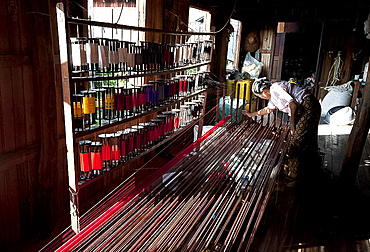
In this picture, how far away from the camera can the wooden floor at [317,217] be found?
256 cm

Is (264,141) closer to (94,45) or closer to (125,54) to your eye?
(125,54)

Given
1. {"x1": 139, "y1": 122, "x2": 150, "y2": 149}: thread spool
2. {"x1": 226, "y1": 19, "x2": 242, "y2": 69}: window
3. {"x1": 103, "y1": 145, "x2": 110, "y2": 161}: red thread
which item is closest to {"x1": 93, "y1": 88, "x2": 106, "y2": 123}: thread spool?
{"x1": 103, "y1": 145, "x2": 110, "y2": 161}: red thread

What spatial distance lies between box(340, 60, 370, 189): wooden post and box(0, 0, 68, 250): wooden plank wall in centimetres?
319

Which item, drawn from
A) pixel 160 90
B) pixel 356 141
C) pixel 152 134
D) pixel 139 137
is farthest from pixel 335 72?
pixel 139 137

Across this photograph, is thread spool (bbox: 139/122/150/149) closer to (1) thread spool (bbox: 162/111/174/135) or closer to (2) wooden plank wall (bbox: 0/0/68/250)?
(1) thread spool (bbox: 162/111/174/135)

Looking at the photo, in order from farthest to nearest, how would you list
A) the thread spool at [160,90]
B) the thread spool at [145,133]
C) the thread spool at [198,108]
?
the thread spool at [198,108] → the thread spool at [160,90] → the thread spool at [145,133]

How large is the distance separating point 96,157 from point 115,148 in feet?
0.66

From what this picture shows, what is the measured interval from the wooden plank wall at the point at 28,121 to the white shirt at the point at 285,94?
2.08 meters

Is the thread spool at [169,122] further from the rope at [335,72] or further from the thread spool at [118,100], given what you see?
the rope at [335,72]

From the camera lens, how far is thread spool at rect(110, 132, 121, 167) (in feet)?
7.75

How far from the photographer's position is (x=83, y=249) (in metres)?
1.31

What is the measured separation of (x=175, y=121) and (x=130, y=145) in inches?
34.7

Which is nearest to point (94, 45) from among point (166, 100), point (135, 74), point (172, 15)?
point (135, 74)

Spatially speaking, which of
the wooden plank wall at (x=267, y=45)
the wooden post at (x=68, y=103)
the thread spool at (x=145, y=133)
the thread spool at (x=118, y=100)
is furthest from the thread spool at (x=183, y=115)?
the wooden plank wall at (x=267, y=45)
